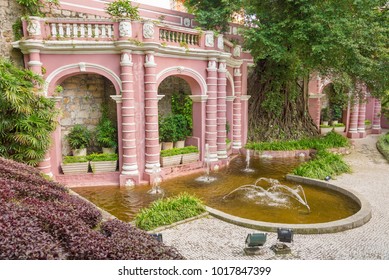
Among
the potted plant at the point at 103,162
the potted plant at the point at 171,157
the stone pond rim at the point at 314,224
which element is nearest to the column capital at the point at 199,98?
the potted plant at the point at 171,157

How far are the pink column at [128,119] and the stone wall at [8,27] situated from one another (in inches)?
143

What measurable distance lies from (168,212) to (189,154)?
571cm

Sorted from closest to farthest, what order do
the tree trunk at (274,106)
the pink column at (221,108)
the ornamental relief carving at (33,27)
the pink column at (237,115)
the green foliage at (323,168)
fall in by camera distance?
the ornamental relief carving at (33,27), the green foliage at (323,168), the pink column at (221,108), the pink column at (237,115), the tree trunk at (274,106)

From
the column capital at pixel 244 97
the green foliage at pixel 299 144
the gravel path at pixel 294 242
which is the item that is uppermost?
the column capital at pixel 244 97

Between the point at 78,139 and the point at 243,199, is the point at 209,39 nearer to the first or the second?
the point at 78,139

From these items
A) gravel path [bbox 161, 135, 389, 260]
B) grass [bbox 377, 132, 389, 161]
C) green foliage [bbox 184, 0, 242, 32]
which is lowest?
gravel path [bbox 161, 135, 389, 260]

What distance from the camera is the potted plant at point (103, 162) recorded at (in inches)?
475

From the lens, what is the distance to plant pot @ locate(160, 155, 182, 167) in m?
12.9

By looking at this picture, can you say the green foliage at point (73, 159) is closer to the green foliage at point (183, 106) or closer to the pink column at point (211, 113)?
the green foliage at point (183, 106)

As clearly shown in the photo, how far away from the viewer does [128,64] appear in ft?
37.3

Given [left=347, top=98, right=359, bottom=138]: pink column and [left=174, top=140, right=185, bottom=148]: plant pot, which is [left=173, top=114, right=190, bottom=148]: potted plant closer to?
[left=174, top=140, right=185, bottom=148]: plant pot

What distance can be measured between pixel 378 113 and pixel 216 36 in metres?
17.5

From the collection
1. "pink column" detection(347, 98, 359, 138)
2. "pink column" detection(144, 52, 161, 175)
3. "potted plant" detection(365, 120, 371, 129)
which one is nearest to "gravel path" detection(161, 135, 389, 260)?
"pink column" detection(144, 52, 161, 175)

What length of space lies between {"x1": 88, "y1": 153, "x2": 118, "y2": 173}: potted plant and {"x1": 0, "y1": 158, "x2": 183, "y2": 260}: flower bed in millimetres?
6545
